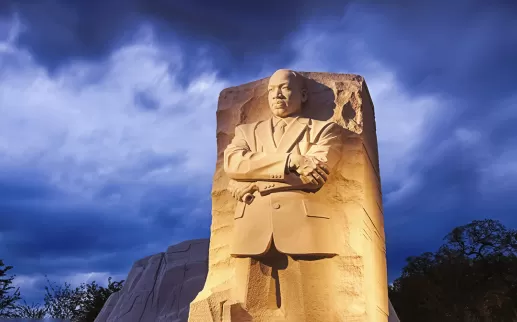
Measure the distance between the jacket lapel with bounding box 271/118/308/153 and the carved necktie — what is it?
1.7 inches

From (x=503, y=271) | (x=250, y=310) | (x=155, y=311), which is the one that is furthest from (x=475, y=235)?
(x=250, y=310)

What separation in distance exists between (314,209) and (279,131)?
0.88 m

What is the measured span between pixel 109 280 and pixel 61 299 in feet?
6.53

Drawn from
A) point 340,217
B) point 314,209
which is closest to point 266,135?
point 314,209

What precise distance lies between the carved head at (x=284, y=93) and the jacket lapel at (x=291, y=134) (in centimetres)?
15

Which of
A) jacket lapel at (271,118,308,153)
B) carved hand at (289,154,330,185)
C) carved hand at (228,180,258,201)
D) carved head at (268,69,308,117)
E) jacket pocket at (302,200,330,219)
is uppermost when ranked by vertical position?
carved head at (268,69,308,117)

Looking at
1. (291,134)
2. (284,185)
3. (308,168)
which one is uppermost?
(291,134)

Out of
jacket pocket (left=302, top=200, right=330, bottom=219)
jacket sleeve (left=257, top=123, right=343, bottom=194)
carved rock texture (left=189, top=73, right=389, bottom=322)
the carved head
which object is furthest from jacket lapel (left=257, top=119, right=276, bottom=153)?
jacket pocket (left=302, top=200, right=330, bottom=219)

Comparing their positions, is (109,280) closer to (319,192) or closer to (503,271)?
(503,271)

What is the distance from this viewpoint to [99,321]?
12.7 metres

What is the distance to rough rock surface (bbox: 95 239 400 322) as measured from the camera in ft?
37.2

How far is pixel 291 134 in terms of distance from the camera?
4902 mm

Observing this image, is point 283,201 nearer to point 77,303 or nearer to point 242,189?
point 242,189

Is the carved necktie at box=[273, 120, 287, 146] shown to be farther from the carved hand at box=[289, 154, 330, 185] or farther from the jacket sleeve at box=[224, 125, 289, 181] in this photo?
the carved hand at box=[289, 154, 330, 185]
